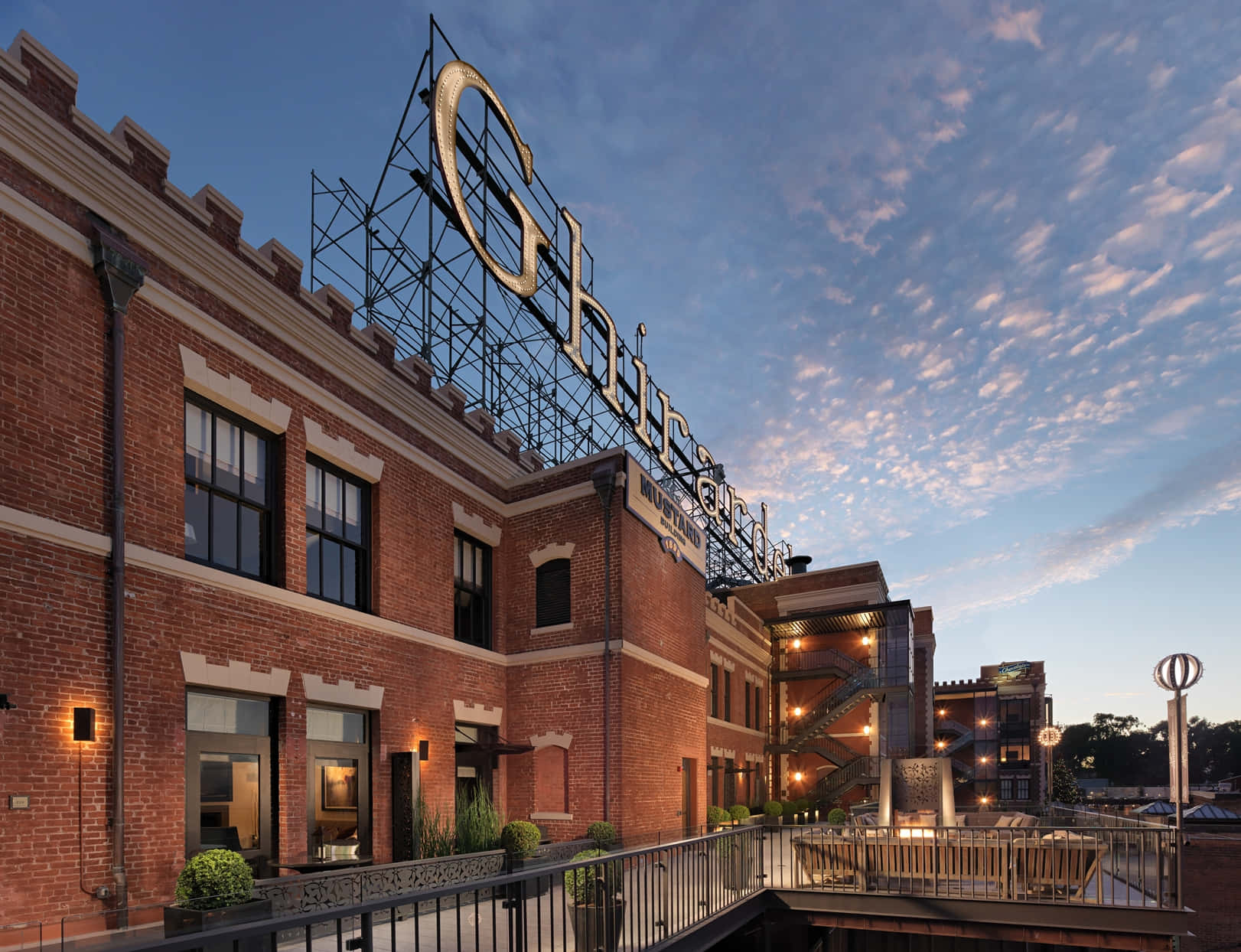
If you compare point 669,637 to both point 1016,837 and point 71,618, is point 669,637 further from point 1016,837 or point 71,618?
point 71,618

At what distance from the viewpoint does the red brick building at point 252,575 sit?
948cm

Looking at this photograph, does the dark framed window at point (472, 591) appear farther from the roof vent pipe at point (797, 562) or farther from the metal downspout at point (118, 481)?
the roof vent pipe at point (797, 562)

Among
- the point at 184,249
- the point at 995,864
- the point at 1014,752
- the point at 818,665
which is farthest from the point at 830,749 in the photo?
the point at 1014,752

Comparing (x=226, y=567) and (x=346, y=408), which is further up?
(x=346, y=408)

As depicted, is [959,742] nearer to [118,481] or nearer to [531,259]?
[531,259]

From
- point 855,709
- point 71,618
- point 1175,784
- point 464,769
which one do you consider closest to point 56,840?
point 71,618

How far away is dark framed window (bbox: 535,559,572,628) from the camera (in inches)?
751

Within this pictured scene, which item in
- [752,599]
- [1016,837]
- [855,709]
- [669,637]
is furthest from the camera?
[752,599]

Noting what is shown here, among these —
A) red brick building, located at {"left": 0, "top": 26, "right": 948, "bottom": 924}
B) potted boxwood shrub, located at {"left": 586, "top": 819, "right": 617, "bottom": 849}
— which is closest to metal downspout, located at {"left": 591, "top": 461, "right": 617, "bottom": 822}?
red brick building, located at {"left": 0, "top": 26, "right": 948, "bottom": 924}

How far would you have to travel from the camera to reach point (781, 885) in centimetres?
1416

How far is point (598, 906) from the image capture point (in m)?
8.66

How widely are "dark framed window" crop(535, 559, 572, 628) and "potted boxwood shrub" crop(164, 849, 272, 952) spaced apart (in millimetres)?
9899

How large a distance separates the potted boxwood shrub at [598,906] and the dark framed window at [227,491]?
673 cm

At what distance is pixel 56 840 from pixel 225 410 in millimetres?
5910
